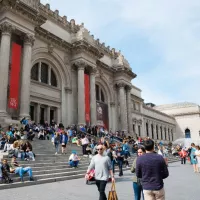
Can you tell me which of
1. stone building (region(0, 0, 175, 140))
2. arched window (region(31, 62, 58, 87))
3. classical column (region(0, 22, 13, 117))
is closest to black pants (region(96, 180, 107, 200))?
stone building (region(0, 0, 175, 140))

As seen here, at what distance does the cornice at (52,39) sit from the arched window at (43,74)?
252 cm

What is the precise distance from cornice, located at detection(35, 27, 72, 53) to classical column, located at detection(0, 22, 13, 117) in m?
4.66

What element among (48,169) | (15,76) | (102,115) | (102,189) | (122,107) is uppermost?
(15,76)

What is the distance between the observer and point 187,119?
64.6m

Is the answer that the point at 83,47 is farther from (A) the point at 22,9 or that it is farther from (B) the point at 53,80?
(A) the point at 22,9

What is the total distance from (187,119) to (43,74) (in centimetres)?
5153

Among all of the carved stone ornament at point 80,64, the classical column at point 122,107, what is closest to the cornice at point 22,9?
the carved stone ornament at point 80,64

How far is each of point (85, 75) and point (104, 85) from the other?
618cm

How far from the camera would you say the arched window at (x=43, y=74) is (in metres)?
23.0

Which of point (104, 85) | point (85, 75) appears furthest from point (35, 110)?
point (104, 85)

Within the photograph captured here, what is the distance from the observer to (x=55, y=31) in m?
25.3

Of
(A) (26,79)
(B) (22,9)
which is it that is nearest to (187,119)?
(A) (26,79)

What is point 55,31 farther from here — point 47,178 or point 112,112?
point 47,178

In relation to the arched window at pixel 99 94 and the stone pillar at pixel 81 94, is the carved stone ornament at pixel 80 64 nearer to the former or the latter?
the stone pillar at pixel 81 94
